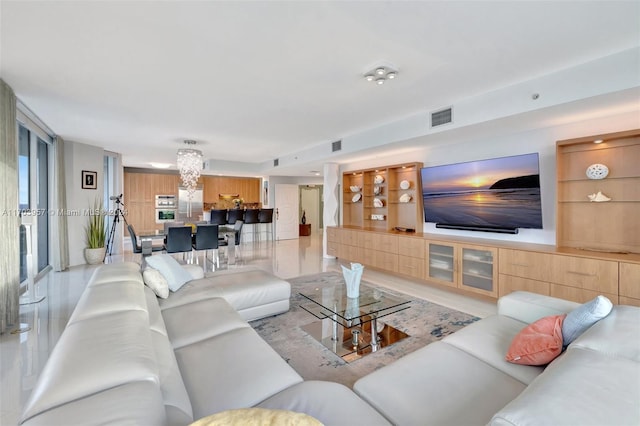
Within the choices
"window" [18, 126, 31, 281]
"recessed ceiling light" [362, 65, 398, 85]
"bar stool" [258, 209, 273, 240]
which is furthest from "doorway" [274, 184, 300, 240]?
"recessed ceiling light" [362, 65, 398, 85]

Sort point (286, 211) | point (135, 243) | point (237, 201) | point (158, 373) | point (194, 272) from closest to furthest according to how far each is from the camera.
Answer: point (158, 373) → point (194, 272) → point (135, 243) → point (286, 211) → point (237, 201)

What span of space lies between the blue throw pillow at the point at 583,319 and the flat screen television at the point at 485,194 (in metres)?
2.37

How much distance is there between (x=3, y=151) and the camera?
2.79 m

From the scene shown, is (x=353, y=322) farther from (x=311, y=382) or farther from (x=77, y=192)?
(x=77, y=192)

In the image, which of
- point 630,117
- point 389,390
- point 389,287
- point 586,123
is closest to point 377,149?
point 389,287

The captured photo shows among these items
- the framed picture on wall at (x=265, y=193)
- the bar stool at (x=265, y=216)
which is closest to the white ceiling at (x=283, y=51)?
the bar stool at (x=265, y=216)

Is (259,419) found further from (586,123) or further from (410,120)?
(586,123)

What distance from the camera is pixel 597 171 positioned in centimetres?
314

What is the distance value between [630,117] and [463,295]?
8.87 feet

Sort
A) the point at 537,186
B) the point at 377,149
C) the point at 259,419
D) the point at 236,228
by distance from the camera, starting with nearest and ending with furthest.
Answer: the point at 259,419, the point at 537,186, the point at 377,149, the point at 236,228

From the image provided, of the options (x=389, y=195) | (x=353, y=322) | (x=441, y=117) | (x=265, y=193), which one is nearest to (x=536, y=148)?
(x=441, y=117)

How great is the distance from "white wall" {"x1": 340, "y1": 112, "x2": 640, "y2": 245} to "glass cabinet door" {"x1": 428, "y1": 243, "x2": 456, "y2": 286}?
57 centimetres

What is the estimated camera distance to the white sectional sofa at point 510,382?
2.86ft

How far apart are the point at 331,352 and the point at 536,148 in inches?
139
